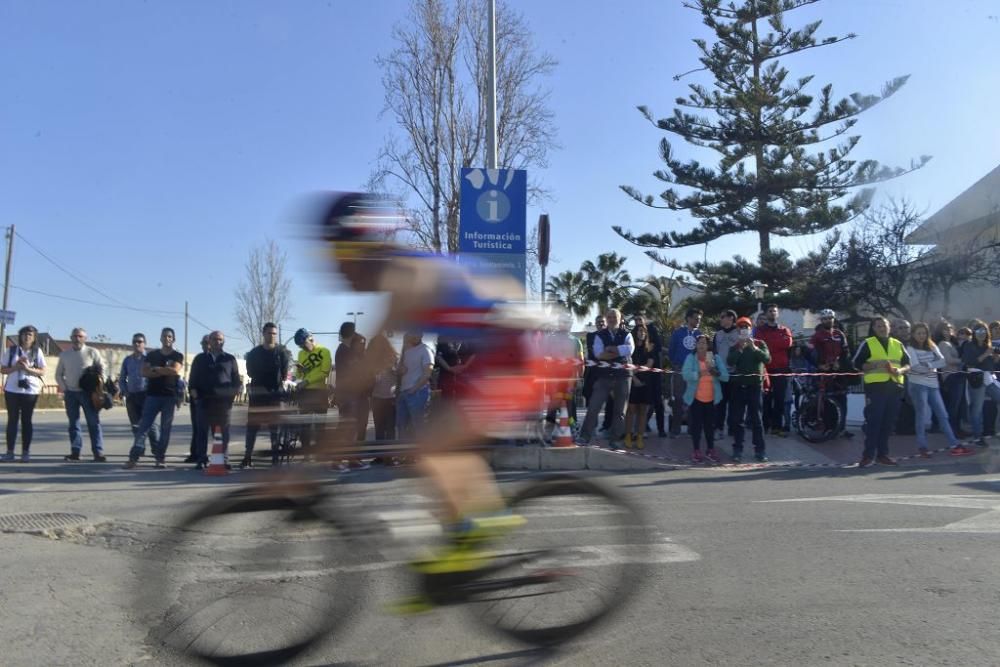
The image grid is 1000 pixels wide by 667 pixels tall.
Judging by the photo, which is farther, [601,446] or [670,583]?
[601,446]

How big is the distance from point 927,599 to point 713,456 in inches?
269

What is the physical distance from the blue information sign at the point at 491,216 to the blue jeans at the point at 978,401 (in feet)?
23.8

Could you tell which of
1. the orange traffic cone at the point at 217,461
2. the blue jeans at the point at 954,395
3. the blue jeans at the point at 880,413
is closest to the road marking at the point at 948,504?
the blue jeans at the point at 880,413

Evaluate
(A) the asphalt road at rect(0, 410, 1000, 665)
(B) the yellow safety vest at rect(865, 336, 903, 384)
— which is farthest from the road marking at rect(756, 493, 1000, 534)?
(B) the yellow safety vest at rect(865, 336, 903, 384)

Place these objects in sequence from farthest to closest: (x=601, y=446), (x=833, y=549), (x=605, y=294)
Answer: (x=605, y=294), (x=601, y=446), (x=833, y=549)

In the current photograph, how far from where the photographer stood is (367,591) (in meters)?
4.05

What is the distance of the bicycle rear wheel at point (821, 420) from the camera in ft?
42.9

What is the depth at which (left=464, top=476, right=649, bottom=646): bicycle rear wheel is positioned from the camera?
3.87 meters

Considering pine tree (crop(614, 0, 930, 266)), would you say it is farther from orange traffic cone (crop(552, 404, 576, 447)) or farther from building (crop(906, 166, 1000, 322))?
orange traffic cone (crop(552, 404, 576, 447))

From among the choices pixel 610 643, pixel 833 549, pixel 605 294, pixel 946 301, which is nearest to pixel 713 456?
pixel 833 549

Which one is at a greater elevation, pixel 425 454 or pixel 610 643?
pixel 425 454

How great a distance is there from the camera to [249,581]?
372cm

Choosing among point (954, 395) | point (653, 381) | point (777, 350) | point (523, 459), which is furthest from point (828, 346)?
point (523, 459)

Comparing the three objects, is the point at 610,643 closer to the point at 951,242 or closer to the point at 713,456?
the point at 713,456
